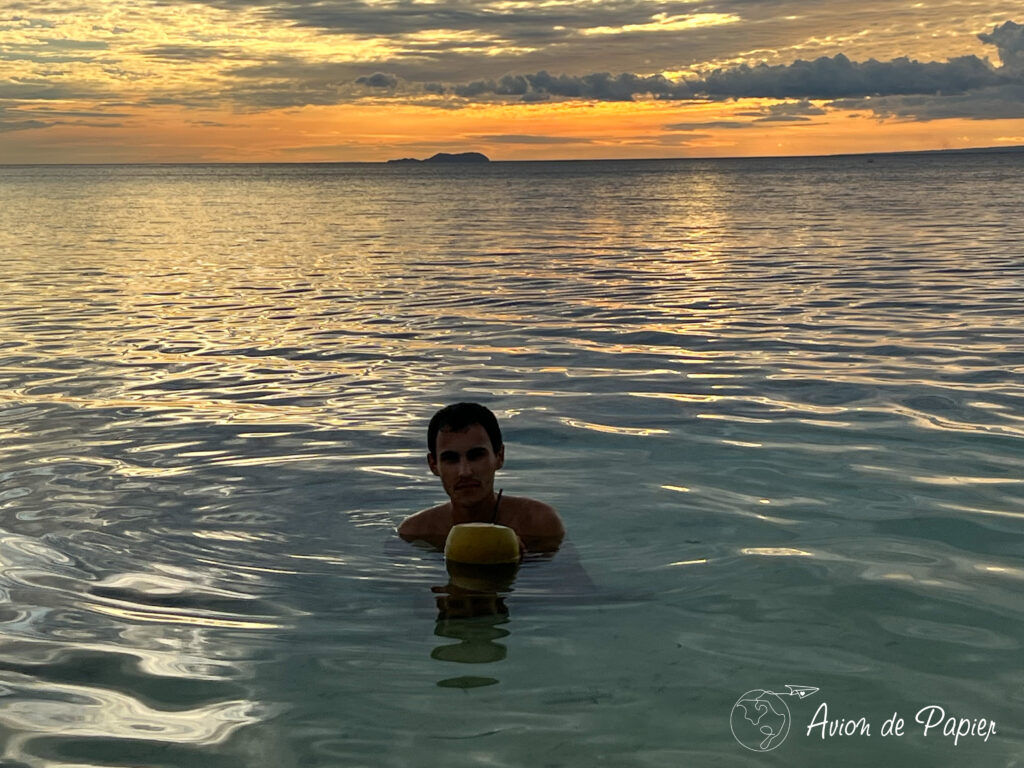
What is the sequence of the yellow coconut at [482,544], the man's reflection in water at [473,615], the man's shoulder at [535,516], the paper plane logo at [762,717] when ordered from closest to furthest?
the paper plane logo at [762,717], the man's reflection in water at [473,615], the yellow coconut at [482,544], the man's shoulder at [535,516]

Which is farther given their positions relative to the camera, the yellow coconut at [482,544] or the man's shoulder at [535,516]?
the man's shoulder at [535,516]

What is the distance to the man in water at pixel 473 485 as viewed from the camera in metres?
6.91

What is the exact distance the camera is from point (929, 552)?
24.0 feet

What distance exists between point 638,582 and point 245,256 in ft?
100

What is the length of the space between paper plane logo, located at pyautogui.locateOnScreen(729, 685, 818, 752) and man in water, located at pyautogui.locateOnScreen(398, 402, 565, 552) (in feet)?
7.49

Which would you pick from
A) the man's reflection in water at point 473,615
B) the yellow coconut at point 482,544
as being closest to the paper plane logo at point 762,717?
the man's reflection in water at point 473,615

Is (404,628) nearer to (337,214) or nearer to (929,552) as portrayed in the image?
(929,552)

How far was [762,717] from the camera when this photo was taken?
5.05 meters

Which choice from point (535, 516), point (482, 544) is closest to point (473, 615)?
point (482, 544)

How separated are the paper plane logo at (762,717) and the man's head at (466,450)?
7.66 feet

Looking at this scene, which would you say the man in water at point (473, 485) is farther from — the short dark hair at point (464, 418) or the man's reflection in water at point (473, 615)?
the man's reflection in water at point (473, 615)

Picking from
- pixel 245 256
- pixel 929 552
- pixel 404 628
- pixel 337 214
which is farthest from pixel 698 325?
pixel 337 214

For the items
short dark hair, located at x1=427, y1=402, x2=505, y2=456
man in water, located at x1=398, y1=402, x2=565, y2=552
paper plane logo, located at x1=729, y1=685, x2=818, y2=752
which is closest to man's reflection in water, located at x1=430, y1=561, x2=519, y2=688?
man in water, located at x1=398, y1=402, x2=565, y2=552

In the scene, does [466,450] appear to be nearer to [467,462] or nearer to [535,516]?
[467,462]
